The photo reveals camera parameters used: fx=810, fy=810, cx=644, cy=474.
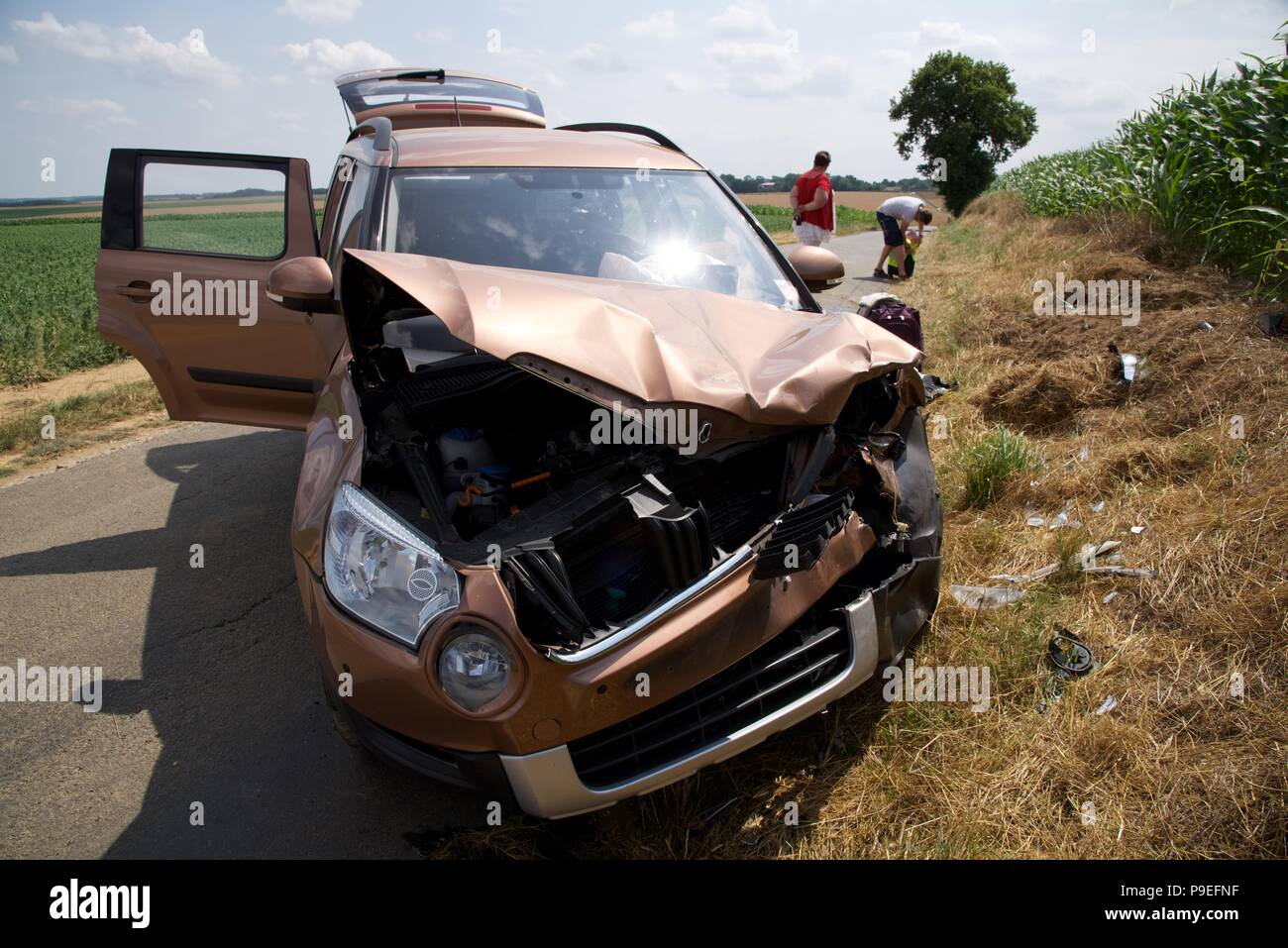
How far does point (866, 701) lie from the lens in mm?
2904

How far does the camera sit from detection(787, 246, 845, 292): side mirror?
3.67m

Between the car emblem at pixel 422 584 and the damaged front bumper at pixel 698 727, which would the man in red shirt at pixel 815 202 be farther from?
the car emblem at pixel 422 584

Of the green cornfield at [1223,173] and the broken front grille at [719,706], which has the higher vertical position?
the green cornfield at [1223,173]

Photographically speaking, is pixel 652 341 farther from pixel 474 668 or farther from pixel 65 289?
pixel 65 289

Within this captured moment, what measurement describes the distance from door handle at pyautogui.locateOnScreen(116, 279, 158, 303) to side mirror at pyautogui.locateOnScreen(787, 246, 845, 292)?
3.38 m

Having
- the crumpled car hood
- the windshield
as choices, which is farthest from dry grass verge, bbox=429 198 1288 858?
the windshield

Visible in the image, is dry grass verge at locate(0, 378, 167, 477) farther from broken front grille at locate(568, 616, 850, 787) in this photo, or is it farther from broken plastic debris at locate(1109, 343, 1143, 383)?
broken plastic debris at locate(1109, 343, 1143, 383)

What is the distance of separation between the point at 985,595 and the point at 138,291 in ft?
14.8

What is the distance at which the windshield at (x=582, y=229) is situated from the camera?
129 inches

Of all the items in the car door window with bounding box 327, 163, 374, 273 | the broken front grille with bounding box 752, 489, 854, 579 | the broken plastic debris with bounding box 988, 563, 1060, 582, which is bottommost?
the broken plastic debris with bounding box 988, 563, 1060, 582

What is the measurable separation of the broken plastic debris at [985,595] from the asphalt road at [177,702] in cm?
210

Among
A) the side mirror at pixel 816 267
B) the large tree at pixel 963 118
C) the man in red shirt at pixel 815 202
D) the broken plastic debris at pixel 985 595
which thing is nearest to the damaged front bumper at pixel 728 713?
the broken plastic debris at pixel 985 595
